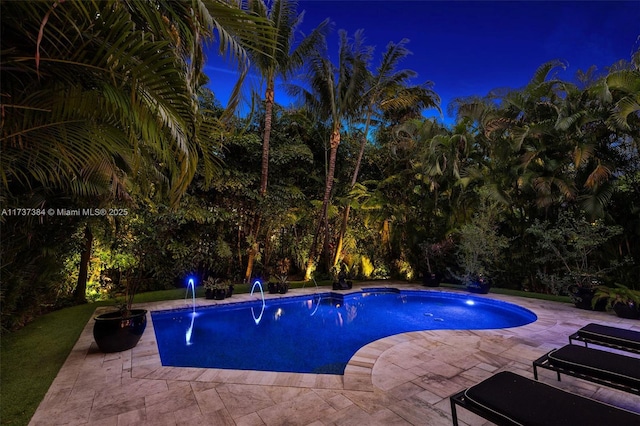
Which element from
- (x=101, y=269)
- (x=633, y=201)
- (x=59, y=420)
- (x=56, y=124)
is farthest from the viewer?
(x=101, y=269)

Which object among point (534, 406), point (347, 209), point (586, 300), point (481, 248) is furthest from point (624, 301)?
point (347, 209)

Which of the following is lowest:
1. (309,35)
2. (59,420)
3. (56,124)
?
(59,420)

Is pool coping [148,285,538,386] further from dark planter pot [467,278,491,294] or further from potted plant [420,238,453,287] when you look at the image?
potted plant [420,238,453,287]

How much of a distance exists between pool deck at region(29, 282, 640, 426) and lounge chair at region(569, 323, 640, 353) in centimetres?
54

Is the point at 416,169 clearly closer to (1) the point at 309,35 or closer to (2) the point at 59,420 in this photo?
(1) the point at 309,35

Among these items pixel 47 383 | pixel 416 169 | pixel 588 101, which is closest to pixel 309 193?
pixel 416 169

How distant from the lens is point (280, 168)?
1129cm

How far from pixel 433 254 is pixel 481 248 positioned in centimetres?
191

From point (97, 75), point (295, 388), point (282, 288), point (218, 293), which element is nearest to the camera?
point (97, 75)

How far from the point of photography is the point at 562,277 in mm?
8422

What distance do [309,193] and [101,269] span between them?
24.8 feet

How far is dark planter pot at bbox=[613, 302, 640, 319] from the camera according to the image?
608cm

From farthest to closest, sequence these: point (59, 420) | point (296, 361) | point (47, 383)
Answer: point (296, 361) → point (47, 383) → point (59, 420)

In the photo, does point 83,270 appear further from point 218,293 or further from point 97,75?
point 97,75
